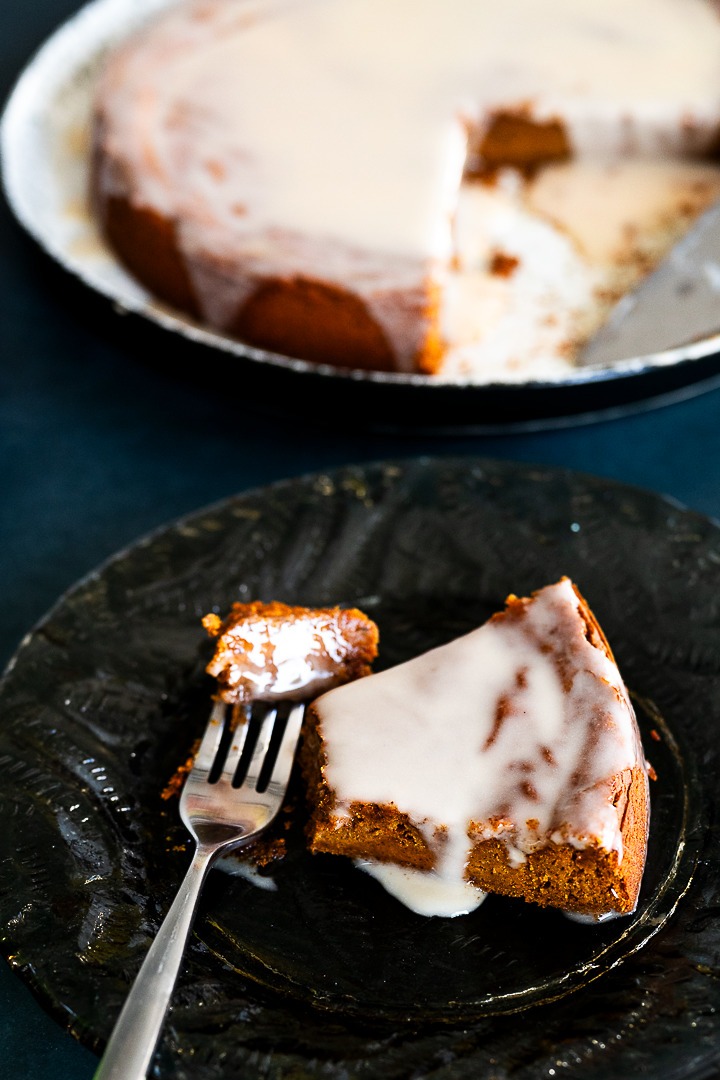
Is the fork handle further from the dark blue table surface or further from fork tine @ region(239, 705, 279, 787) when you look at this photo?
the dark blue table surface

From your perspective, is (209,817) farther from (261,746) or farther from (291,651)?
(291,651)

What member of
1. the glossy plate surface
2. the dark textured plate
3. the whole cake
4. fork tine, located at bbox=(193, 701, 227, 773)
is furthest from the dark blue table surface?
fork tine, located at bbox=(193, 701, 227, 773)

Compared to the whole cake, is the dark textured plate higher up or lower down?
lower down

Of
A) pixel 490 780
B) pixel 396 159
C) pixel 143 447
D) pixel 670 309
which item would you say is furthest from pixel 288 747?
pixel 396 159

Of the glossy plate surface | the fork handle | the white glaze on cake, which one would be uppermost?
the glossy plate surface

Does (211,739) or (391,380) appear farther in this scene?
(391,380)
